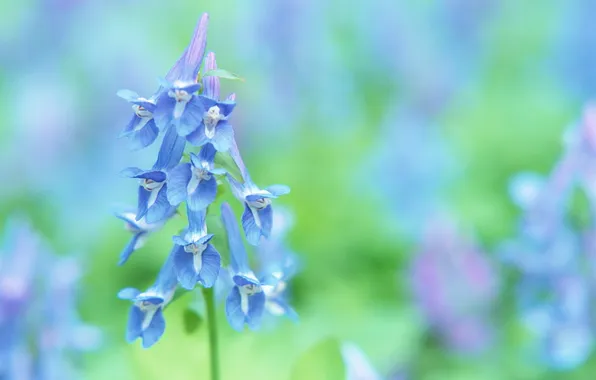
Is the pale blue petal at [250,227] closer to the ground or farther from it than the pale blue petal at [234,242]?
closer to the ground

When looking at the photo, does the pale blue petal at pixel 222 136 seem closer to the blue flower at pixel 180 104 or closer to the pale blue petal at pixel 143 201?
the blue flower at pixel 180 104

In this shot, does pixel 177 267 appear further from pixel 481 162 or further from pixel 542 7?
pixel 542 7

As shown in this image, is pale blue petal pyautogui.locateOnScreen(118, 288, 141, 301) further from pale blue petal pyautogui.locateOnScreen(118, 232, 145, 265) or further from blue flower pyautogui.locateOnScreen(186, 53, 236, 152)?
blue flower pyautogui.locateOnScreen(186, 53, 236, 152)

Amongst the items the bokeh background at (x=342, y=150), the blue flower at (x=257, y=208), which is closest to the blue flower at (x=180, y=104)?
the blue flower at (x=257, y=208)

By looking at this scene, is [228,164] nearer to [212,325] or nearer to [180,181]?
[180,181]

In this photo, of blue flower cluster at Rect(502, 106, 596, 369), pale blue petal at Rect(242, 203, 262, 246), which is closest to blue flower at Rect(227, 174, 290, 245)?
pale blue petal at Rect(242, 203, 262, 246)

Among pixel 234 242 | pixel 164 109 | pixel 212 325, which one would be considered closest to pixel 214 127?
pixel 164 109

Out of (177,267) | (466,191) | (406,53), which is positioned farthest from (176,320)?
(406,53)
